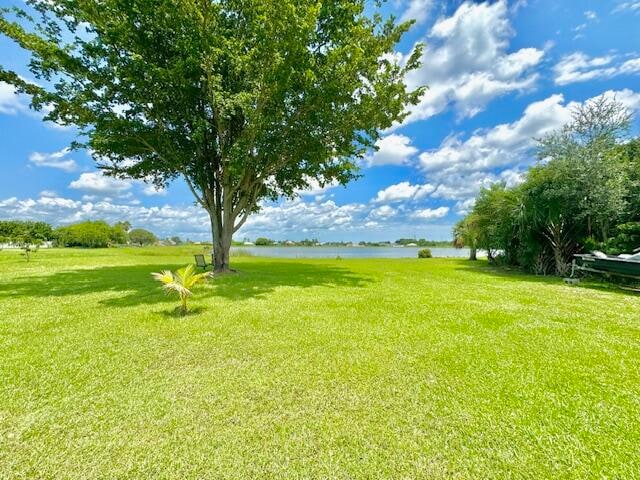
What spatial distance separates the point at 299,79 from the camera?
12430 millimetres

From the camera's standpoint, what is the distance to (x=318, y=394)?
12.0 ft

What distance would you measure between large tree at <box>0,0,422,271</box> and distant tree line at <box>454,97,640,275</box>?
7.69 metres

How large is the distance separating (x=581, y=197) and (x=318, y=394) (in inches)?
626

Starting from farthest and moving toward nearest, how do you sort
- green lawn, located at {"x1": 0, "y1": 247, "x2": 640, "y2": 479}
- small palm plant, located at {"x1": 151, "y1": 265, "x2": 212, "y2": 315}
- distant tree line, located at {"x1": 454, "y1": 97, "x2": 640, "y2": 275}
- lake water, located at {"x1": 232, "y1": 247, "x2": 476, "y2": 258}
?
lake water, located at {"x1": 232, "y1": 247, "x2": 476, "y2": 258}, distant tree line, located at {"x1": 454, "y1": 97, "x2": 640, "y2": 275}, small palm plant, located at {"x1": 151, "y1": 265, "x2": 212, "y2": 315}, green lawn, located at {"x1": 0, "y1": 247, "x2": 640, "y2": 479}

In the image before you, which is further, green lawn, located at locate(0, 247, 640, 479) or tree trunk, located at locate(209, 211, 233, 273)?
tree trunk, located at locate(209, 211, 233, 273)

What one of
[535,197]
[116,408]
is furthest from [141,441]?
[535,197]

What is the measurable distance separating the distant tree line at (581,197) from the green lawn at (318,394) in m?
8.09

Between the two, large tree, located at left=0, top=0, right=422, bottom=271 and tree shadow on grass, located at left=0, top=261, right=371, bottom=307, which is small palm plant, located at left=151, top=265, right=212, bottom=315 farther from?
large tree, located at left=0, top=0, right=422, bottom=271

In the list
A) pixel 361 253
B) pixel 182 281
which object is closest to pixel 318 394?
pixel 182 281

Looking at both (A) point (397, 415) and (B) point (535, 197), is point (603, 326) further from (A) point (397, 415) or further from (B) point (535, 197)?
(B) point (535, 197)

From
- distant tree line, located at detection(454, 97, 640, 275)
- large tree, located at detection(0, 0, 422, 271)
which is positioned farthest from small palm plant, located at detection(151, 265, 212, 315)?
distant tree line, located at detection(454, 97, 640, 275)

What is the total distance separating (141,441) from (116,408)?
809 millimetres

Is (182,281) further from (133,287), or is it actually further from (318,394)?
(133,287)

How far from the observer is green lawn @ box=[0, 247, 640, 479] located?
259cm
